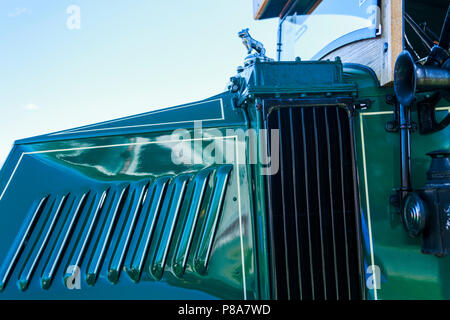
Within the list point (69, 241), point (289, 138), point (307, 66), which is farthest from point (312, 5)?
point (69, 241)

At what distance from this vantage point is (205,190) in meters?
1.71

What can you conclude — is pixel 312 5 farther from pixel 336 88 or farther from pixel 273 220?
pixel 273 220

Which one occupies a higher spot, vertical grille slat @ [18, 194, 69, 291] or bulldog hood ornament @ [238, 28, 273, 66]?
bulldog hood ornament @ [238, 28, 273, 66]

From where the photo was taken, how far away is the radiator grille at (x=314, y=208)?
1602mm

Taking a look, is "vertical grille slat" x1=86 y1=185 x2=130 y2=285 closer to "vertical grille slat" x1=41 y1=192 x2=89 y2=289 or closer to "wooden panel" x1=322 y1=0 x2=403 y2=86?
"vertical grille slat" x1=41 y1=192 x2=89 y2=289

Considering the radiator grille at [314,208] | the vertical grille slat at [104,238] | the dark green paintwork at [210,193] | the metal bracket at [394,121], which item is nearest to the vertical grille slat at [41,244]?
the dark green paintwork at [210,193]

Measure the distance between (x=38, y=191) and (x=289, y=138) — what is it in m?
1.22

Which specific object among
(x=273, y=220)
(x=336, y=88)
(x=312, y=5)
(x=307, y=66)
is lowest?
(x=273, y=220)

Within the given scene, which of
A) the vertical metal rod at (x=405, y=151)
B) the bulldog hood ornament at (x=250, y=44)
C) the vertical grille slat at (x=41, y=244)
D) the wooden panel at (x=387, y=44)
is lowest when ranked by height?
the vertical grille slat at (x=41, y=244)

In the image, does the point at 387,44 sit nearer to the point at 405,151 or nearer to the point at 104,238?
the point at 405,151

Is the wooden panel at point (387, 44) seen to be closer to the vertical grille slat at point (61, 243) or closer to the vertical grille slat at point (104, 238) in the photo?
the vertical grille slat at point (104, 238)

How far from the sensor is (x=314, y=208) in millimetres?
1639

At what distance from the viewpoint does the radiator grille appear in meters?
1.60

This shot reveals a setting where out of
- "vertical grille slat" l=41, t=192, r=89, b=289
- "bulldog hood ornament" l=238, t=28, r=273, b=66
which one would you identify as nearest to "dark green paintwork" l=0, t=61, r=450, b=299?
"vertical grille slat" l=41, t=192, r=89, b=289
